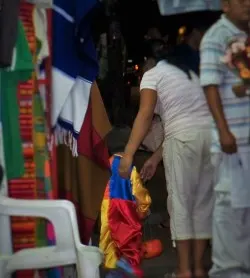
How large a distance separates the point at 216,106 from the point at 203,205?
299mm

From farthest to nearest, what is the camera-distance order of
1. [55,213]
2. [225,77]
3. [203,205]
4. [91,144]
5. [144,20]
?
[91,144] → [55,213] → [144,20] → [203,205] → [225,77]

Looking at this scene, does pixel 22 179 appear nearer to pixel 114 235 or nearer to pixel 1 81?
pixel 1 81

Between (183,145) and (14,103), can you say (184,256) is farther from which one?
(14,103)

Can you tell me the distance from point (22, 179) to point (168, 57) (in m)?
0.71

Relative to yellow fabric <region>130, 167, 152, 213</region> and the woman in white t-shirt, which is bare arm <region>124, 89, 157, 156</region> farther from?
yellow fabric <region>130, 167, 152, 213</region>

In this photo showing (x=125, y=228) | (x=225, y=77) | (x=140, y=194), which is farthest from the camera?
(x=125, y=228)

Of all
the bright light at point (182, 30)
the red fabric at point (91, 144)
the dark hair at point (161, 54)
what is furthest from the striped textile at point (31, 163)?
the bright light at point (182, 30)

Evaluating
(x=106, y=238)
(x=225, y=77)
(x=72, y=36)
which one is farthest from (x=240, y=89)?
(x=106, y=238)

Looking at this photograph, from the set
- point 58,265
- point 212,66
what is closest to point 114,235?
point 58,265

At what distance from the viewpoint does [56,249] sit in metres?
2.25

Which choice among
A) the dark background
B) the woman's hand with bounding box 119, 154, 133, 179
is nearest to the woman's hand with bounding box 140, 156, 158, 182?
the woman's hand with bounding box 119, 154, 133, 179

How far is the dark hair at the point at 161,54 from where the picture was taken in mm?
1909

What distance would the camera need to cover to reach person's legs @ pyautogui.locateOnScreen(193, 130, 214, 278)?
1896 mm

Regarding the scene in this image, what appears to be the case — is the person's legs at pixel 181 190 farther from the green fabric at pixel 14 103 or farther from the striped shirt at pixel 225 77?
the green fabric at pixel 14 103
